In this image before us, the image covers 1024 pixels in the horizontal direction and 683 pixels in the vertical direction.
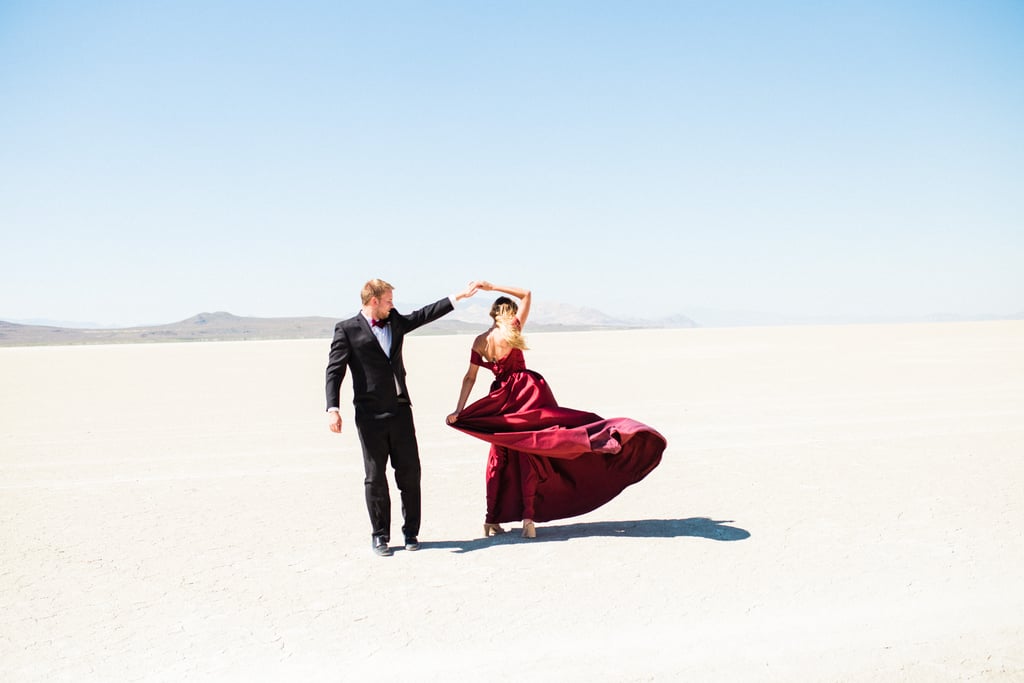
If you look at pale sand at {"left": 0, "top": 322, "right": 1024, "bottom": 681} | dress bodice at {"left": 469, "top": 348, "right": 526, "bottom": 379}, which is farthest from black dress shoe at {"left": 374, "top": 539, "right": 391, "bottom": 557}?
dress bodice at {"left": 469, "top": 348, "right": 526, "bottom": 379}

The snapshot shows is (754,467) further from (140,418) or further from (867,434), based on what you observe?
(140,418)

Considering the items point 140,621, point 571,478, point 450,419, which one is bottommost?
point 140,621

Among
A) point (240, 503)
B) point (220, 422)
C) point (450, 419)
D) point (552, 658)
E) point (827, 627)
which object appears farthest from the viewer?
point (220, 422)

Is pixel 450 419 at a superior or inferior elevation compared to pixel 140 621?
superior

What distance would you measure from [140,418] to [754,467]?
12012 mm

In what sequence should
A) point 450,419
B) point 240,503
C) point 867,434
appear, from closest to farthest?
point 450,419 → point 240,503 → point 867,434

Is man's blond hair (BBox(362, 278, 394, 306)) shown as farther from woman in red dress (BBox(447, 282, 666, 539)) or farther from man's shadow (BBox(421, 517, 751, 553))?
man's shadow (BBox(421, 517, 751, 553))

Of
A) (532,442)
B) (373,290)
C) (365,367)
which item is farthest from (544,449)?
(373,290)

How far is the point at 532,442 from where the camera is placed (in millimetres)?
6789

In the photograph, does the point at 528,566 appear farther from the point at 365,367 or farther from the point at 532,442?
the point at 365,367

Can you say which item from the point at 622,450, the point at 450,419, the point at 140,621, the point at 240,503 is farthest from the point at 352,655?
the point at 240,503

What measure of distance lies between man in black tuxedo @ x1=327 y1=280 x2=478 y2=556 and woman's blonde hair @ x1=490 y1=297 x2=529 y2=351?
0.79 meters

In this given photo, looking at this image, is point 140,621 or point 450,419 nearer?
point 140,621

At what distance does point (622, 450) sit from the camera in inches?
279
